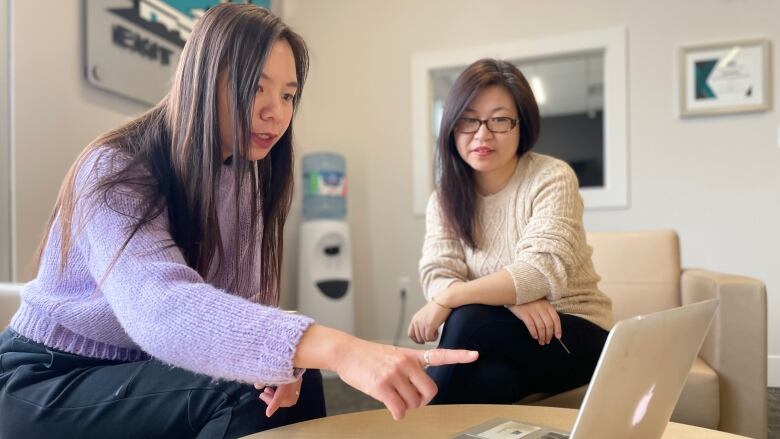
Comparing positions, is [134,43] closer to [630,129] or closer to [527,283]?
[527,283]

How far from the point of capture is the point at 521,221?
138 cm

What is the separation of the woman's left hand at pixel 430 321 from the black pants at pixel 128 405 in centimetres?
51

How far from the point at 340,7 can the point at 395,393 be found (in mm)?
3266

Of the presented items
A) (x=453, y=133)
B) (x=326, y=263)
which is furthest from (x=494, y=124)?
(x=326, y=263)

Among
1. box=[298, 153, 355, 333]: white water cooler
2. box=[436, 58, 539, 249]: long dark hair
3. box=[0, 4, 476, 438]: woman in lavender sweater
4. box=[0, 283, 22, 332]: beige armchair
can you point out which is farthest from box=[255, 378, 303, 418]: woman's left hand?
box=[298, 153, 355, 333]: white water cooler

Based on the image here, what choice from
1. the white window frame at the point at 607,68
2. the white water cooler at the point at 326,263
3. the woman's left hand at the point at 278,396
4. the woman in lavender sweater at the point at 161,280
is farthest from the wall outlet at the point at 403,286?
the woman's left hand at the point at 278,396

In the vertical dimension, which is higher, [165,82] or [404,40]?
[404,40]

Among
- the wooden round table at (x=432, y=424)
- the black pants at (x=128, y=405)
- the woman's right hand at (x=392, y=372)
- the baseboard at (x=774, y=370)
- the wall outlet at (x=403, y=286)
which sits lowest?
the baseboard at (x=774, y=370)

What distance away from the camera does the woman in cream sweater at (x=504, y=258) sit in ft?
3.85

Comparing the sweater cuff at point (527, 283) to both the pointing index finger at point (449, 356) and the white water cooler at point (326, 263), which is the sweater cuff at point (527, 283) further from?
the white water cooler at point (326, 263)

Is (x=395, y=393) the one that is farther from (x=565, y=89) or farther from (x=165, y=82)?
(x=565, y=89)

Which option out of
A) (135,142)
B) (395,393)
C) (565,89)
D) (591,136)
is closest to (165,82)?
(135,142)

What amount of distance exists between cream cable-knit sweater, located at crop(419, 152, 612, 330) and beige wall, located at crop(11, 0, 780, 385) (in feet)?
3.68

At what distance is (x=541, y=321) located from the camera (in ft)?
3.87
